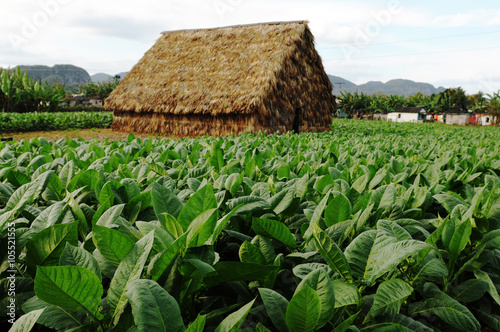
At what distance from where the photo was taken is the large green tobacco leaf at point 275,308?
829mm

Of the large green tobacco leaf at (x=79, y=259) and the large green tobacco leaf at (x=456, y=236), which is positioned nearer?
the large green tobacco leaf at (x=79, y=259)

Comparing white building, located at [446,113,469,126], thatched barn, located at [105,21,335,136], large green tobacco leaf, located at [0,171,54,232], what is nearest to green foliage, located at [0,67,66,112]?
thatched barn, located at [105,21,335,136]

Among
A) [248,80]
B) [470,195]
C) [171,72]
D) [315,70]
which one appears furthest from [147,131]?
[470,195]

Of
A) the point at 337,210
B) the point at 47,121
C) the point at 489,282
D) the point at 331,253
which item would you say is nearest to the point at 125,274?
the point at 331,253

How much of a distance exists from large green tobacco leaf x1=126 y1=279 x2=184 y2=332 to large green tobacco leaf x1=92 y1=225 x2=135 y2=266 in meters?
0.21

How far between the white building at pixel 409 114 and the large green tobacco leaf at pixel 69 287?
289ft

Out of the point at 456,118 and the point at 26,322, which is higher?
the point at 456,118

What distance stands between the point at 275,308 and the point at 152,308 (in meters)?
0.32

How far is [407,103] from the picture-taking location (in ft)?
288

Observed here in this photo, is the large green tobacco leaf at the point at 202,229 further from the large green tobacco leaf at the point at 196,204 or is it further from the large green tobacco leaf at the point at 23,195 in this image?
the large green tobacco leaf at the point at 23,195

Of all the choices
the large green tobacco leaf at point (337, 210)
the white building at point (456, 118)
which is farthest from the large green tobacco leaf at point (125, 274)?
the white building at point (456, 118)

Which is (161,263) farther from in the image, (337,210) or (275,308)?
(337,210)

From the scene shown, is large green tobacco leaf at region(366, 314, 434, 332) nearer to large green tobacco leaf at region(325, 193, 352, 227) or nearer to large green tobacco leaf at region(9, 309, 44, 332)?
large green tobacco leaf at region(325, 193, 352, 227)

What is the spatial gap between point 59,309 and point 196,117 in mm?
17516
